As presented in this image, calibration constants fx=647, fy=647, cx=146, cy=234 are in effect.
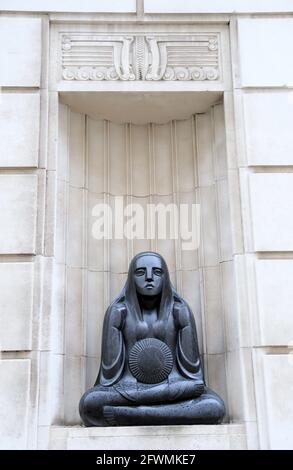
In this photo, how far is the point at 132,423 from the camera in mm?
5766

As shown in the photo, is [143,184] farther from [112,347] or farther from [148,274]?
[112,347]

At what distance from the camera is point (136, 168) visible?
7.55 meters

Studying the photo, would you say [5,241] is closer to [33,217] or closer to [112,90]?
[33,217]

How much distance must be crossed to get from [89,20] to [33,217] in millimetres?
2358

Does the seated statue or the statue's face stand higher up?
the statue's face

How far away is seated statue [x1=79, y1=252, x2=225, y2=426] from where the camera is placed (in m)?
5.79

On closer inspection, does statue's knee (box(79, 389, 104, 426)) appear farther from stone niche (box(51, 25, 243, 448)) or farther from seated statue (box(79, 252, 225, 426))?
stone niche (box(51, 25, 243, 448))

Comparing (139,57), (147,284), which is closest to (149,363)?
(147,284)

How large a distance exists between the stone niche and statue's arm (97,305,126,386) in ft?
1.59

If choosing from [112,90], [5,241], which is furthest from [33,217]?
[112,90]

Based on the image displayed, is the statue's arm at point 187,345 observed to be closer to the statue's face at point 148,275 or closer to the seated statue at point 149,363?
the seated statue at point 149,363

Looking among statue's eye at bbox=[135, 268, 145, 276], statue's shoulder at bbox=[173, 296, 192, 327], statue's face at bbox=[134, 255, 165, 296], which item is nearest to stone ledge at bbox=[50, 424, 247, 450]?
statue's shoulder at bbox=[173, 296, 192, 327]

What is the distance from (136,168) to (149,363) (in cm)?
252

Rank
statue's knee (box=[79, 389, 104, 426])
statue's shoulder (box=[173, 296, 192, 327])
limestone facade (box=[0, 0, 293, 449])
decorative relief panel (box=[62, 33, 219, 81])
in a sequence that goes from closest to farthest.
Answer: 1. statue's knee (box=[79, 389, 104, 426])
2. limestone facade (box=[0, 0, 293, 449])
3. statue's shoulder (box=[173, 296, 192, 327])
4. decorative relief panel (box=[62, 33, 219, 81])
